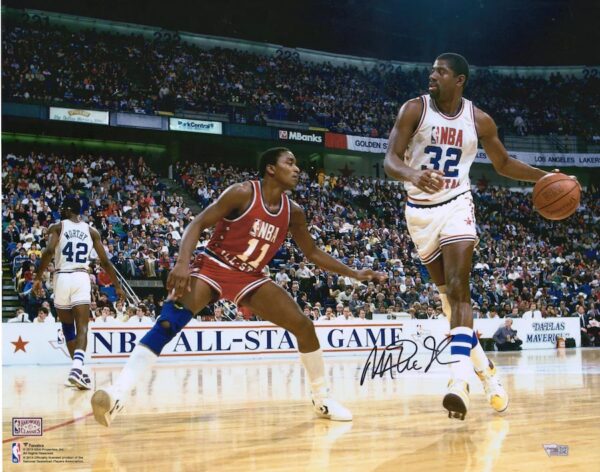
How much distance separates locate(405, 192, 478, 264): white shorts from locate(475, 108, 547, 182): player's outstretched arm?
0.54 metres

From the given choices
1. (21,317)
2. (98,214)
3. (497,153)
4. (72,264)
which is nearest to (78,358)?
(72,264)

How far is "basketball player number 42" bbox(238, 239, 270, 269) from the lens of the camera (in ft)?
16.7

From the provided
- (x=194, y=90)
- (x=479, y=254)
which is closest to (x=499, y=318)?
(x=479, y=254)

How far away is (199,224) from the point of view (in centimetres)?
471

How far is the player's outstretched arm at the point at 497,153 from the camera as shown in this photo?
5.46 metres

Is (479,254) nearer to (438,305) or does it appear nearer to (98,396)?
(438,305)

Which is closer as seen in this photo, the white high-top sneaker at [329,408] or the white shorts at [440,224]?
the white high-top sneaker at [329,408]

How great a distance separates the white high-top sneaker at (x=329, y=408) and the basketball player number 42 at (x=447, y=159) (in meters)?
1.83

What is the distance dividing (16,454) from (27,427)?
89 cm

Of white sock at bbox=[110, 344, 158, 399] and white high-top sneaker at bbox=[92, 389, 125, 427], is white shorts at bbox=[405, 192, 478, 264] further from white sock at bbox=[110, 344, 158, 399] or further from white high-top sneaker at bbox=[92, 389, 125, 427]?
white high-top sneaker at bbox=[92, 389, 125, 427]

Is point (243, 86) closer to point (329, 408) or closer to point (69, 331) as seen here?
point (69, 331)

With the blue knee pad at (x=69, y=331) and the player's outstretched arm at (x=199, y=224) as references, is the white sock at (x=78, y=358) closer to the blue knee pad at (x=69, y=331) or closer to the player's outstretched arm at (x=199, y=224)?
the blue knee pad at (x=69, y=331)

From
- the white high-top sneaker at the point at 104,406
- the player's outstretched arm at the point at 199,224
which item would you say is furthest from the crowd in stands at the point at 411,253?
the white high-top sneaker at the point at 104,406

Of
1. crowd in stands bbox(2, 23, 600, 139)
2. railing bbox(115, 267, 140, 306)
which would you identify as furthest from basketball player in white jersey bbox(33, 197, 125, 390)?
crowd in stands bbox(2, 23, 600, 139)
